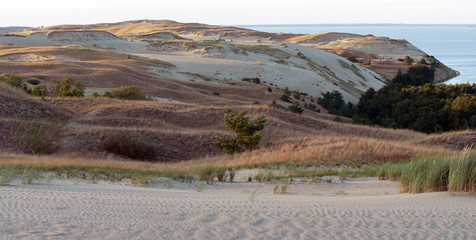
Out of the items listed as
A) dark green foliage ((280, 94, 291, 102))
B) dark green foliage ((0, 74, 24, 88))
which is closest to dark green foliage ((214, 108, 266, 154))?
dark green foliage ((0, 74, 24, 88))

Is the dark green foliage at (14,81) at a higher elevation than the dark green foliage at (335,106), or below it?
higher

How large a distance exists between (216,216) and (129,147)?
12.1m

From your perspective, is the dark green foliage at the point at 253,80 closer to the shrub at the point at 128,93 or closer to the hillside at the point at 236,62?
the hillside at the point at 236,62

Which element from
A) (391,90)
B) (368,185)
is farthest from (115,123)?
(391,90)

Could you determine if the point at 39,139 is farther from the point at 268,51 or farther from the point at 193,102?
the point at 268,51

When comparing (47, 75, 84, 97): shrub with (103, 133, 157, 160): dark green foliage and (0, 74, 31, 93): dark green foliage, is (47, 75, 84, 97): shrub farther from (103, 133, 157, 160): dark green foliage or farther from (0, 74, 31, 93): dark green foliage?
(103, 133, 157, 160): dark green foliage

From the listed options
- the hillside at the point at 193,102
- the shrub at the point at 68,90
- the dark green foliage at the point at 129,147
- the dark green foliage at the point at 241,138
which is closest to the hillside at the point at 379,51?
the hillside at the point at 193,102

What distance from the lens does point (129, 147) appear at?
18391 millimetres

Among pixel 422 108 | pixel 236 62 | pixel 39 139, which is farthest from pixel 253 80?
pixel 39 139

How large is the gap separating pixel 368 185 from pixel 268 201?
4.67 m

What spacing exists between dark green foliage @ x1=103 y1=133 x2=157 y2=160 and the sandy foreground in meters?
9.05

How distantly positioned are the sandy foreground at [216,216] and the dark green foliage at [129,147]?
9048mm

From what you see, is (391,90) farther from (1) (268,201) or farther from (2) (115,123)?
(1) (268,201)

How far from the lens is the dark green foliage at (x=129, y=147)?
18.3 m
